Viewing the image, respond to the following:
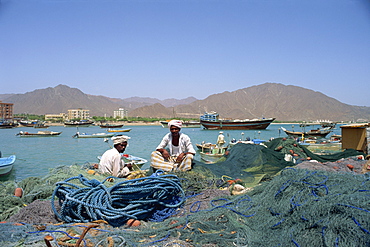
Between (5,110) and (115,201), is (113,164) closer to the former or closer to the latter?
(115,201)

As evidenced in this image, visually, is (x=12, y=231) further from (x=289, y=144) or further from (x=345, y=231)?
(x=289, y=144)

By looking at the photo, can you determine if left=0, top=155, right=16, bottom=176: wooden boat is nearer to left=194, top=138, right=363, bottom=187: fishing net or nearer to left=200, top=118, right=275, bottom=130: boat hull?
left=194, top=138, right=363, bottom=187: fishing net

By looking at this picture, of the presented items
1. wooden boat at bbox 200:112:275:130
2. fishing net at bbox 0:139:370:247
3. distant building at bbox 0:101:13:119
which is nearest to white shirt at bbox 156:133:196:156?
fishing net at bbox 0:139:370:247

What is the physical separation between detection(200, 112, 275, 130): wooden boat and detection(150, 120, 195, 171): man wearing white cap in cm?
5169

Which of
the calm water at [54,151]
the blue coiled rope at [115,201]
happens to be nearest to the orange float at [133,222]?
the blue coiled rope at [115,201]

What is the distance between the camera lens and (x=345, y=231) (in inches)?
96.7

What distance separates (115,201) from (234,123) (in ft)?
181

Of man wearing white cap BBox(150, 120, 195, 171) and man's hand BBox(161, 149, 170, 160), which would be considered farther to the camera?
man's hand BBox(161, 149, 170, 160)

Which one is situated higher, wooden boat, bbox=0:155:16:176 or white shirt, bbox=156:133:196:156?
white shirt, bbox=156:133:196:156

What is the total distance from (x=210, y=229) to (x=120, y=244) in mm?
969

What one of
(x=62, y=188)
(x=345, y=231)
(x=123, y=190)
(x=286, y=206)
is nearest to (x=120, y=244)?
(x=123, y=190)

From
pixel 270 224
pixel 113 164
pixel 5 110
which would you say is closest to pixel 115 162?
pixel 113 164

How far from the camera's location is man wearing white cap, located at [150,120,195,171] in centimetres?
570

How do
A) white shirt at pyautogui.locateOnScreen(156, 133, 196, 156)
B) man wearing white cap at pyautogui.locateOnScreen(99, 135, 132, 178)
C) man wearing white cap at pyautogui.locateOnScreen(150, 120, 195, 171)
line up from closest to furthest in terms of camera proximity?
man wearing white cap at pyautogui.locateOnScreen(99, 135, 132, 178) < man wearing white cap at pyautogui.locateOnScreen(150, 120, 195, 171) < white shirt at pyautogui.locateOnScreen(156, 133, 196, 156)
